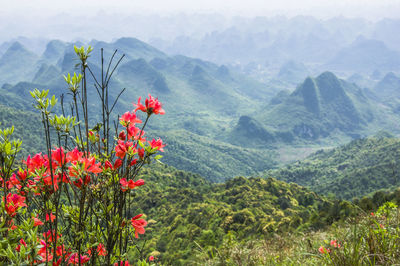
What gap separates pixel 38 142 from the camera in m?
101

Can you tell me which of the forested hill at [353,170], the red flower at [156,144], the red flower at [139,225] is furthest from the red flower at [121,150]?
the forested hill at [353,170]

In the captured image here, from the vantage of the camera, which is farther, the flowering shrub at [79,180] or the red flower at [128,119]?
the red flower at [128,119]

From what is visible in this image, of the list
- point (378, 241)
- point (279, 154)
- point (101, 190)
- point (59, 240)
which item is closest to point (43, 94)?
point (101, 190)

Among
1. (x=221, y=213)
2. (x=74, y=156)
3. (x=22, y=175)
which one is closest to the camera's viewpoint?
(x=74, y=156)

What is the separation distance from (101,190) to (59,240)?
0.54 meters

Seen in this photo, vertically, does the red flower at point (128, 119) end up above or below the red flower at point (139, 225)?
above

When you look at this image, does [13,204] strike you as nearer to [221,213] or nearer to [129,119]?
[129,119]

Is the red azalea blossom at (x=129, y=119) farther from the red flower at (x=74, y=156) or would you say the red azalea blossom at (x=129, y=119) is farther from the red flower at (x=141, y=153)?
the red flower at (x=74, y=156)

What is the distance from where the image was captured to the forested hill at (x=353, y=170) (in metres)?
63.5

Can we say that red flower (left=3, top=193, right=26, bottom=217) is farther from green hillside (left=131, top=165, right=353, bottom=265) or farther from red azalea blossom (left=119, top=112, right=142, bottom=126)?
green hillside (left=131, top=165, right=353, bottom=265)

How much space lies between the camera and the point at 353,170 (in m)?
83.8

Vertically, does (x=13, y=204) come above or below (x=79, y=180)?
below

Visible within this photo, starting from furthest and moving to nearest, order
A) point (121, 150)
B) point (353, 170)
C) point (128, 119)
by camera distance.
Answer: point (353, 170) < point (128, 119) < point (121, 150)

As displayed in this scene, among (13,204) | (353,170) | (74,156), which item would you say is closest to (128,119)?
(74,156)
